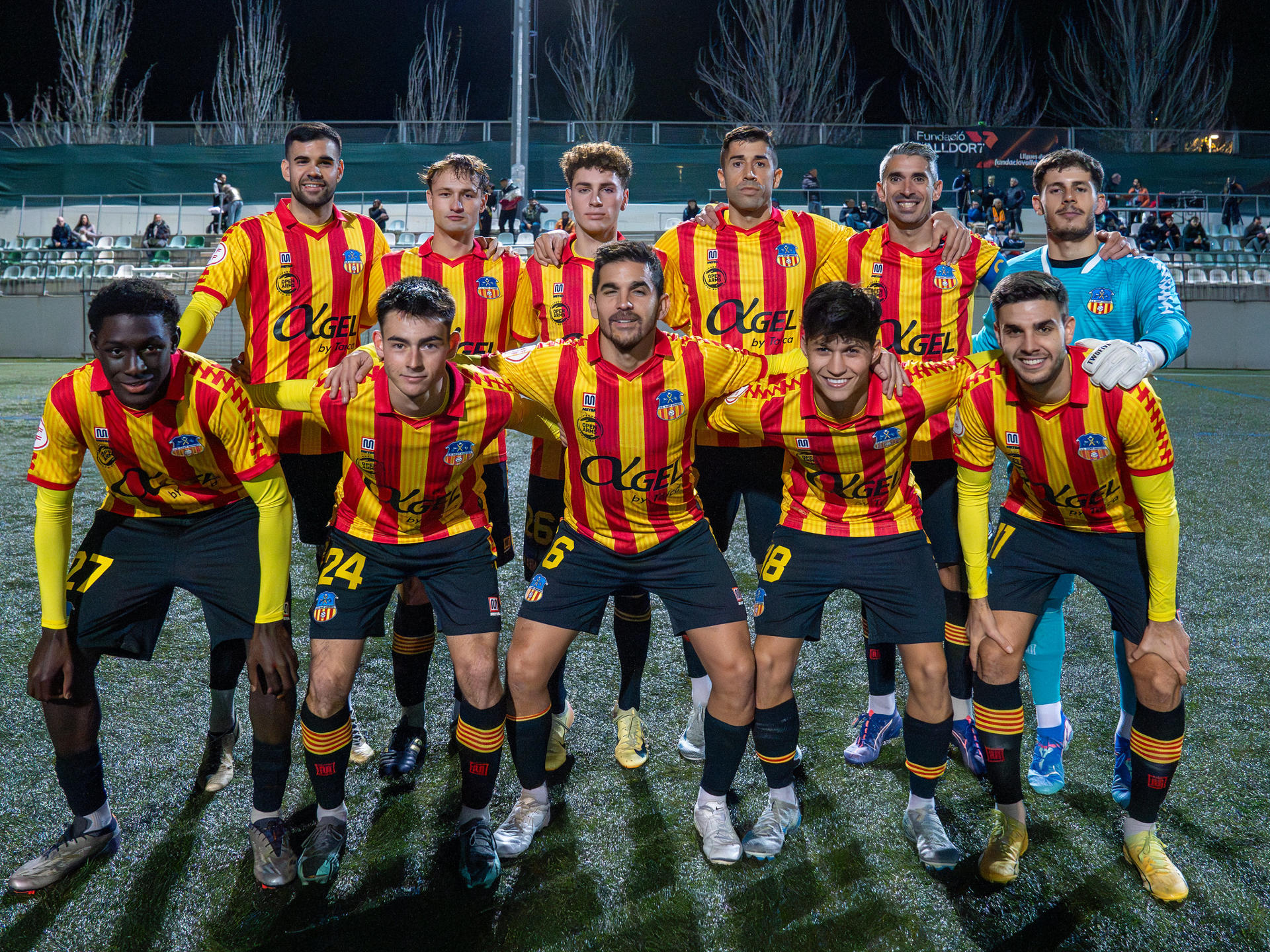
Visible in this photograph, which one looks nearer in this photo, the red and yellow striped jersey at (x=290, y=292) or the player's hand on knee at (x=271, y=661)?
the player's hand on knee at (x=271, y=661)

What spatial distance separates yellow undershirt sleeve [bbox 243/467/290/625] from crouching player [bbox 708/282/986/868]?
4.90ft

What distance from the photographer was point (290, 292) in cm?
369

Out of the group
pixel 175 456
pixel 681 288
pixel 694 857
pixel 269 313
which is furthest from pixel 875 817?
pixel 269 313

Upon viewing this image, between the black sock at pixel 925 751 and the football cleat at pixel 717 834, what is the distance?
62cm

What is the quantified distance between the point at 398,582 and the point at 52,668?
3.32 feet

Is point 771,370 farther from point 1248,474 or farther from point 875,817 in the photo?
point 1248,474

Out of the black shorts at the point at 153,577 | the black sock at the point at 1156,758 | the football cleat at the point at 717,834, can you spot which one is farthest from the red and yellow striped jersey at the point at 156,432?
the black sock at the point at 1156,758

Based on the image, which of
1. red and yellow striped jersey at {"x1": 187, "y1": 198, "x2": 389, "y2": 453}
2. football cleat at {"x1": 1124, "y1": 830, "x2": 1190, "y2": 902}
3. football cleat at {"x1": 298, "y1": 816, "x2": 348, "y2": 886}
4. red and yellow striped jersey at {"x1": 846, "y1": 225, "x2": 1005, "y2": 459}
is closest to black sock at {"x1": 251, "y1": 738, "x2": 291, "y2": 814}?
football cleat at {"x1": 298, "y1": 816, "x2": 348, "y2": 886}

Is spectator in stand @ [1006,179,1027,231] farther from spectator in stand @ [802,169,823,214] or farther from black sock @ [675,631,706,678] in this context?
black sock @ [675,631,706,678]

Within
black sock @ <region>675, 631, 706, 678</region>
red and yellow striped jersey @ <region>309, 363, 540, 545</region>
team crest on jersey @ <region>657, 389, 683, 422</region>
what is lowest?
black sock @ <region>675, 631, 706, 678</region>

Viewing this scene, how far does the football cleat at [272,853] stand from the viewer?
2.71 m

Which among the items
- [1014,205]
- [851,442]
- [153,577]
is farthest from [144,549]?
[1014,205]

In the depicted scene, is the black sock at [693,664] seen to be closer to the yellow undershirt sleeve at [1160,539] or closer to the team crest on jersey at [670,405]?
the team crest on jersey at [670,405]

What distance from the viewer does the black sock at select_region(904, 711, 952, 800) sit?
2.95m
